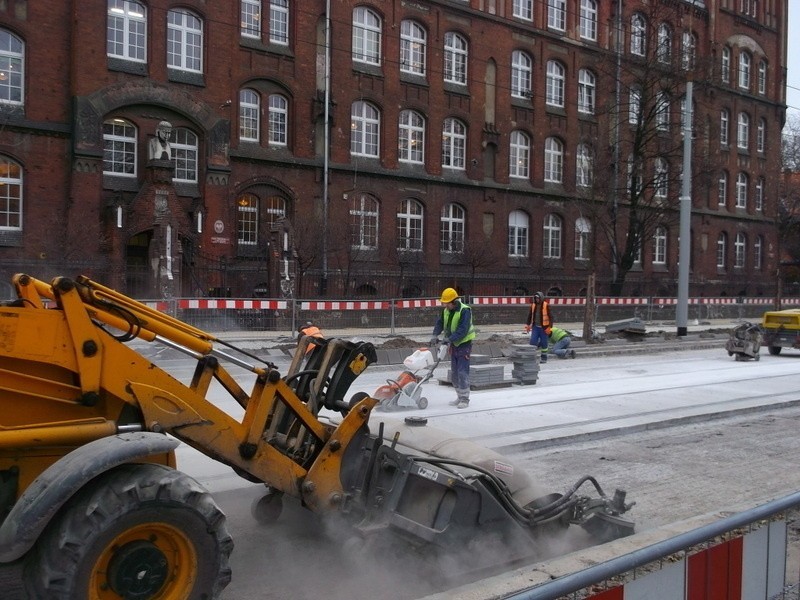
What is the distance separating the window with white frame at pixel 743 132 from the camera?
50719mm

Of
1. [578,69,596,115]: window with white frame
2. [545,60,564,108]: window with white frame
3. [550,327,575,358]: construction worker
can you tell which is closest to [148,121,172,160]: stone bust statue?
[550,327,575,358]: construction worker

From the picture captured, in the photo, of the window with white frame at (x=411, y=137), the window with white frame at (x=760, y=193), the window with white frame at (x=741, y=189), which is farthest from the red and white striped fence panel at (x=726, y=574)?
the window with white frame at (x=760, y=193)

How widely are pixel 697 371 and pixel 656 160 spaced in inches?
1069

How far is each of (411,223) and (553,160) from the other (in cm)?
1004

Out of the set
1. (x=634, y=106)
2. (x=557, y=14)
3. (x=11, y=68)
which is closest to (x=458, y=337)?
(x=11, y=68)

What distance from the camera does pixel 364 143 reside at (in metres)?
33.8

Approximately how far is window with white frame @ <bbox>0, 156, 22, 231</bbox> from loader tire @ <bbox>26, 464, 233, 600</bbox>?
2468 centimetres

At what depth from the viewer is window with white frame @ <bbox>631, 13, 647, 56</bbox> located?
140 feet

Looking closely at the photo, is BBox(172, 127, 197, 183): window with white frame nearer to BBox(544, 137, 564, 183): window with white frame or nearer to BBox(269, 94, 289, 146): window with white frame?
BBox(269, 94, 289, 146): window with white frame

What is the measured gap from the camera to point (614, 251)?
37.7 metres

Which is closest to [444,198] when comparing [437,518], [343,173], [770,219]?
[343,173]

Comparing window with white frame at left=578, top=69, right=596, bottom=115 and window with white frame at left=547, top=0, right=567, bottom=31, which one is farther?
window with white frame at left=578, top=69, right=596, bottom=115

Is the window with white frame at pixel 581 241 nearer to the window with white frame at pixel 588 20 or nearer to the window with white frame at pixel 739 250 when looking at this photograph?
the window with white frame at pixel 588 20

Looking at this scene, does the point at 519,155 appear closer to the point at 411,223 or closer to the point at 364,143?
the point at 411,223
